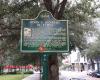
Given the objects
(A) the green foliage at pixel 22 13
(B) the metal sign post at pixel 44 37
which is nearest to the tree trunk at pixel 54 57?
(B) the metal sign post at pixel 44 37

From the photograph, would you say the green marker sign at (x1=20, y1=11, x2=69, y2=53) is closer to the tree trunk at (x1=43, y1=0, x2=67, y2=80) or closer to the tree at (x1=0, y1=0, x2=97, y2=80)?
the tree trunk at (x1=43, y1=0, x2=67, y2=80)

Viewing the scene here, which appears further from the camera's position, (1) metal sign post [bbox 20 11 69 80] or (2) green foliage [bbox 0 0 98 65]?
(2) green foliage [bbox 0 0 98 65]

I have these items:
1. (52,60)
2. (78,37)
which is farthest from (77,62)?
(52,60)

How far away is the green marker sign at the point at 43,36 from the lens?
10141 millimetres

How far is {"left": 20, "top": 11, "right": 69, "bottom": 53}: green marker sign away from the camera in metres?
10.1

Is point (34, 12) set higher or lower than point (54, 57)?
higher

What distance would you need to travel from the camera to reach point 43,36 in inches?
400

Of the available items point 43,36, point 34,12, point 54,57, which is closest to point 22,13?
point 34,12

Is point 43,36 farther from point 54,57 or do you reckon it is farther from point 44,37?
point 54,57

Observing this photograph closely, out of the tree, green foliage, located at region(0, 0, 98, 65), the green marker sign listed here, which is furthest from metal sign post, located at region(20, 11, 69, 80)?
green foliage, located at region(0, 0, 98, 65)

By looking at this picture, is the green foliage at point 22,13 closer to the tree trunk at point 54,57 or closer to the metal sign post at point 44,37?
the tree trunk at point 54,57

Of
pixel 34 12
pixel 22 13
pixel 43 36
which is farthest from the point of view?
pixel 34 12

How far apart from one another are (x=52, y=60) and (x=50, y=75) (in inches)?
22.6

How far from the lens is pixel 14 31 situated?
16.2 metres
